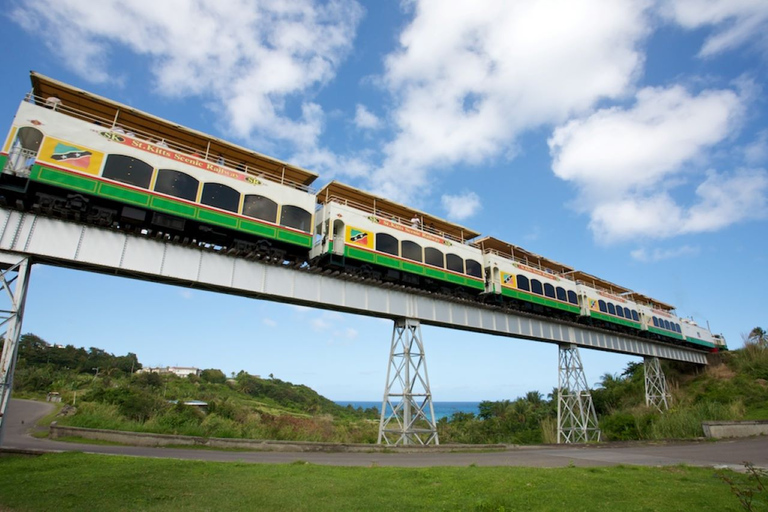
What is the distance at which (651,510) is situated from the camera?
21.7 feet

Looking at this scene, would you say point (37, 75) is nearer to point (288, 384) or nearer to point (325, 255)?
point (325, 255)

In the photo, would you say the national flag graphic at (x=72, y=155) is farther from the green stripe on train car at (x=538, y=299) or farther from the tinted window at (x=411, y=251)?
the green stripe on train car at (x=538, y=299)

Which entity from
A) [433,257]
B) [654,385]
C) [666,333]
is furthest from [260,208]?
[666,333]

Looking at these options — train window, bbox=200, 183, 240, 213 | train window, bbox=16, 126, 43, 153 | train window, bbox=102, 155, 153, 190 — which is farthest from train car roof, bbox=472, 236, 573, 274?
train window, bbox=16, 126, 43, 153

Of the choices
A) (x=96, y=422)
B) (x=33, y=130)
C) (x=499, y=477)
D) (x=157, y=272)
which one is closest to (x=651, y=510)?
(x=499, y=477)

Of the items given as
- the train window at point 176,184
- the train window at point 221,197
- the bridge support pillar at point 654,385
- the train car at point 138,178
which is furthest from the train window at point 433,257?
the bridge support pillar at point 654,385

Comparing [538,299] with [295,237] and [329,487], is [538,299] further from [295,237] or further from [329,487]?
[329,487]

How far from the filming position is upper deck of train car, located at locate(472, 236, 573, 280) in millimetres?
28078

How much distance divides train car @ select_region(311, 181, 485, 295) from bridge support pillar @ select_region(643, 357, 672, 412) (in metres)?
24.4

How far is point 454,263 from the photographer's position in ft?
76.7

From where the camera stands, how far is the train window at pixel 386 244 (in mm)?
20047

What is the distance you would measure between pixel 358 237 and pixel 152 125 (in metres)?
9.98

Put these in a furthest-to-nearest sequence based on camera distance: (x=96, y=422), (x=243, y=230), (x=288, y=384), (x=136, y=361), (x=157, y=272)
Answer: (x=288, y=384), (x=136, y=361), (x=96, y=422), (x=243, y=230), (x=157, y=272)

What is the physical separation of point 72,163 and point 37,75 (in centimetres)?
401
